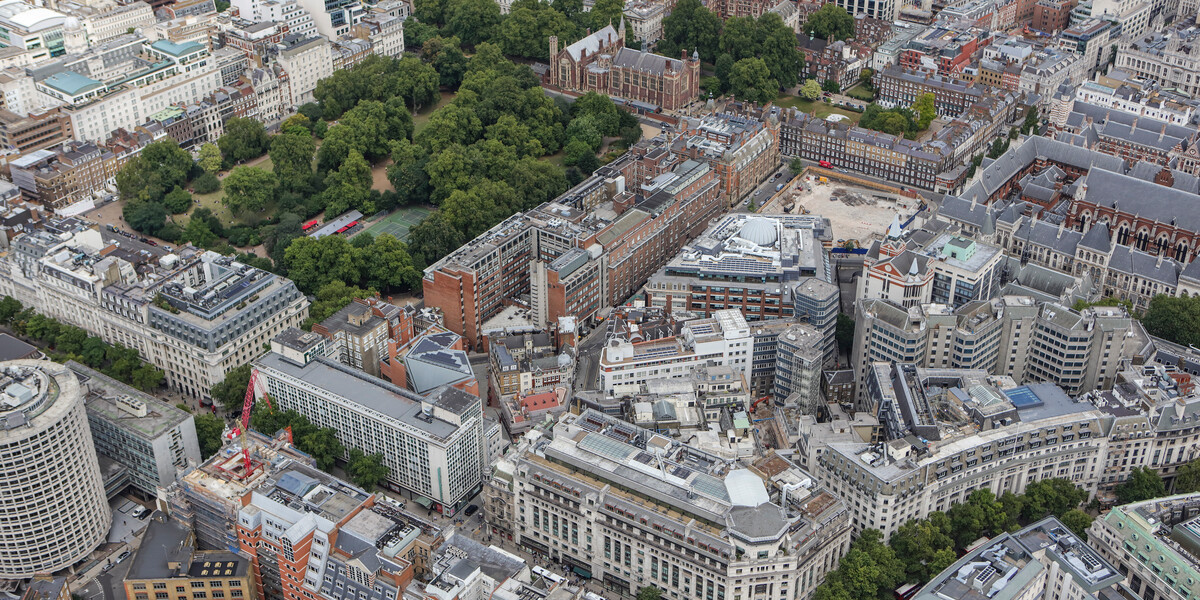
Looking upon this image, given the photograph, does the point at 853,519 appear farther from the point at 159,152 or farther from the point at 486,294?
the point at 159,152

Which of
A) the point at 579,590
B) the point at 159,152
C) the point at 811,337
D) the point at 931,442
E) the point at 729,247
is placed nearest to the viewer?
the point at 579,590

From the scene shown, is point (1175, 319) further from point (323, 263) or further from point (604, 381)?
point (323, 263)

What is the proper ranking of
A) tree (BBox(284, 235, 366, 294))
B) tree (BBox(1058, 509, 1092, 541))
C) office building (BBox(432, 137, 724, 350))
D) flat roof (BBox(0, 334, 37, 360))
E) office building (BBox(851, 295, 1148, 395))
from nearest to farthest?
tree (BBox(1058, 509, 1092, 541))
office building (BBox(851, 295, 1148, 395))
flat roof (BBox(0, 334, 37, 360))
office building (BBox(432, 137, 724, 350))
tree (BBox(284, 235, 366, 294))

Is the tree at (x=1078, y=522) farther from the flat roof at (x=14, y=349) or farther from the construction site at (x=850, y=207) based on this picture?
the flat roof at (x=14, y=349)

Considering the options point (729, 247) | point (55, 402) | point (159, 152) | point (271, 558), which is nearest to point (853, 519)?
point (729, 247)

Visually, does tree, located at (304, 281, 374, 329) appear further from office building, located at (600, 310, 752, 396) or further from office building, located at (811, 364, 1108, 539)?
office building, located at (811, 364, 1108, 539)

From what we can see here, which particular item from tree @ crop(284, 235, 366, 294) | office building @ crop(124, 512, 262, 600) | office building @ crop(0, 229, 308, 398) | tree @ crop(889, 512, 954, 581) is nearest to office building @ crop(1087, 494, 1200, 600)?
tree @ crop(889, 512, 954, 581)

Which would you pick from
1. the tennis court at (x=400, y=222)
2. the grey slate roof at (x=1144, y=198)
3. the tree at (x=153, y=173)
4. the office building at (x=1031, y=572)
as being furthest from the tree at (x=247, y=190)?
the grey slate roof at (x=1144, y=198)
